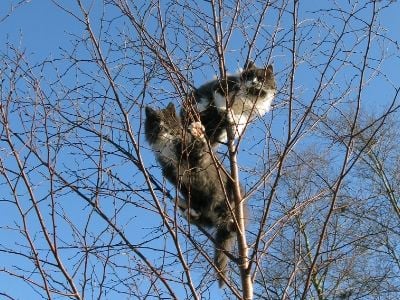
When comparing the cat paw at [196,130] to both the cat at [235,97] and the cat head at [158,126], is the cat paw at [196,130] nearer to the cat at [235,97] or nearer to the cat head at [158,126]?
the cat at [235,97]

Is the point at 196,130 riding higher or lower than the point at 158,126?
lower

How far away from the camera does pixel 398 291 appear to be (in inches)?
445

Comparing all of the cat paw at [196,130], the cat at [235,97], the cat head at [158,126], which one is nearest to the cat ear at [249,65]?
the cat at [235,97]

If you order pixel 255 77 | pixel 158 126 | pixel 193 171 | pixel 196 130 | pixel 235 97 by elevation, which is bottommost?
pixel 196 130

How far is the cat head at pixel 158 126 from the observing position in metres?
5.27

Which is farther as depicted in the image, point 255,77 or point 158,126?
point 158,126

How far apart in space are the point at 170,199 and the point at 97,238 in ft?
2.42

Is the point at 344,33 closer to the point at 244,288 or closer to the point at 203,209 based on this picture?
the point at 244,288

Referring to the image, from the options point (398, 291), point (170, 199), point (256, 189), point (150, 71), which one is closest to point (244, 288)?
point (256, 189)

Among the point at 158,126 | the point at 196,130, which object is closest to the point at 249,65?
the point at 196,130

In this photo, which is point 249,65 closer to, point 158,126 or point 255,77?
point 255,77

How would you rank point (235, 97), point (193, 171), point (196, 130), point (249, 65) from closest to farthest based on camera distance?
point (196, 130), point (249, 65), point (235, 97), point (193, 171)

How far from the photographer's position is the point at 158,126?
554 centimetres

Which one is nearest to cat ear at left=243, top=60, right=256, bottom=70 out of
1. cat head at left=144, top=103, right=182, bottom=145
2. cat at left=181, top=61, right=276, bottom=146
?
cat at left=181, top=61, right=276, bottom=146
